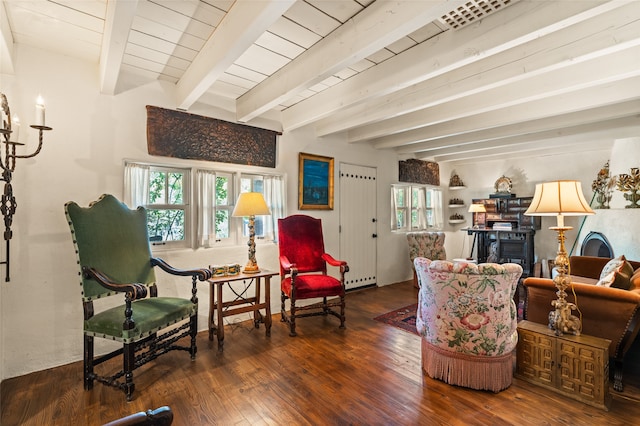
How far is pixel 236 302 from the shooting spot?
10.0 feet

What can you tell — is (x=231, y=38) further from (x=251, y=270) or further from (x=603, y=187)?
(x=603, y=187)

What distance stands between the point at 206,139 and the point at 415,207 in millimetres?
4217

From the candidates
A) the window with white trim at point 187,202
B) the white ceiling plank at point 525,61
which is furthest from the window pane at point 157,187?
the white ceiling plank at point 525,61

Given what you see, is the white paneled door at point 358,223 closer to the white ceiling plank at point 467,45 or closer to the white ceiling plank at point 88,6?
the white ceiling plank at point 467,45

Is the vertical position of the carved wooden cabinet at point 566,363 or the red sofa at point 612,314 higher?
the red sofa at point 612,314

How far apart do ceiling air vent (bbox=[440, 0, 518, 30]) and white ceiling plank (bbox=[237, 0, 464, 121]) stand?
0.45 meters

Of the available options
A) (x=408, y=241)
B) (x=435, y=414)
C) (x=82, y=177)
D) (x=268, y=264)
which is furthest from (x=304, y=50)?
(x=408, y=241)

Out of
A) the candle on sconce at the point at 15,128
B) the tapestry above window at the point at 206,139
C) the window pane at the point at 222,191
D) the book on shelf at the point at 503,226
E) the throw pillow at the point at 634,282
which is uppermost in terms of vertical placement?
the tapestry above window at the point at 206,139

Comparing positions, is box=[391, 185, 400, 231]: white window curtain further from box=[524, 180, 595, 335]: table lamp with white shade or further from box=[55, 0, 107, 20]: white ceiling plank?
box=[55, 0, 107, 20]: white ceiling plank

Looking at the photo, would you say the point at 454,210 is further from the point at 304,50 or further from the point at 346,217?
the point at 304,50

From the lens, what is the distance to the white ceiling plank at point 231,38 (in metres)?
1.59

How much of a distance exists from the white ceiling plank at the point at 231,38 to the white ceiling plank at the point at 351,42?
58cm

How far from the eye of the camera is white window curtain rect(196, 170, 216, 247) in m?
3.16

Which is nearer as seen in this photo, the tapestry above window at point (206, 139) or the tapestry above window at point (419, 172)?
the tapestry above window at point (206, 139)
